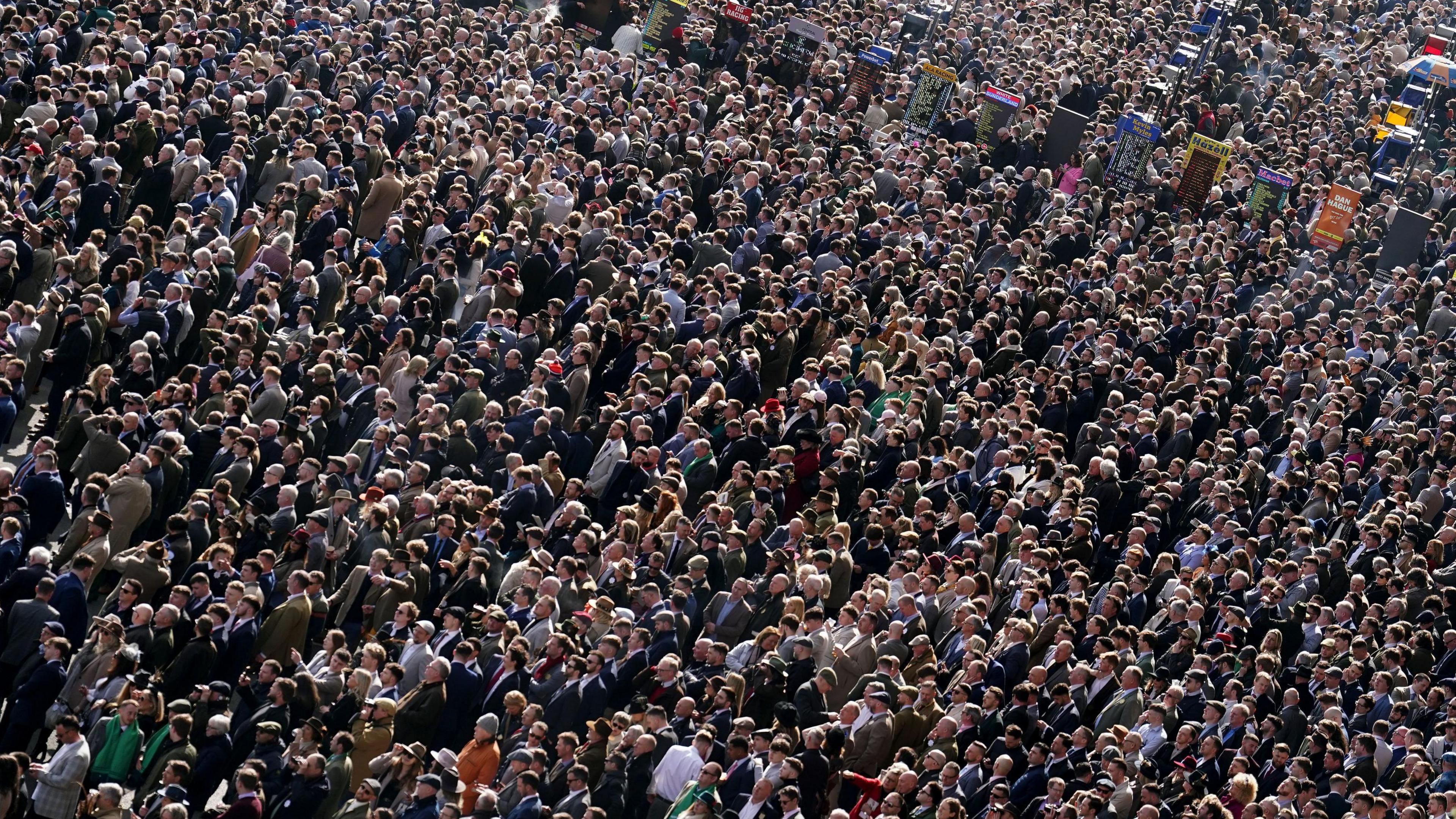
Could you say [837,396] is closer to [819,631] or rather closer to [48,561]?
[819,631]

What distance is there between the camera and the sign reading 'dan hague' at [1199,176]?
32031mm

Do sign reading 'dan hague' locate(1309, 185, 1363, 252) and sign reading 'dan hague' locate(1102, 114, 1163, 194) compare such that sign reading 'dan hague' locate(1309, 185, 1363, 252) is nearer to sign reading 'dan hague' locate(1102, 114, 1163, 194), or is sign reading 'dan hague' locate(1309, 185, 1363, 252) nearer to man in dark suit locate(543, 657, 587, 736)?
sign reading 'dan hague' locate(1102, 114, 1163, 194)

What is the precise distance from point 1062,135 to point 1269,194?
3.09m

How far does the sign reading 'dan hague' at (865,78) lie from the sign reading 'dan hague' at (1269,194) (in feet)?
18.6

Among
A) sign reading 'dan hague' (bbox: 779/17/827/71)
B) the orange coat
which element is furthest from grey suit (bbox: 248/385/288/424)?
sign reading 'dan hague' (bbox: 779/17/827/71)

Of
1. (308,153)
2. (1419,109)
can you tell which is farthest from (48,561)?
(1419,109)

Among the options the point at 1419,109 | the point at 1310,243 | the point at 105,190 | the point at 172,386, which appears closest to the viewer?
the point at 172,386

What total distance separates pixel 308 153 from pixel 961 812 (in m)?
11.8

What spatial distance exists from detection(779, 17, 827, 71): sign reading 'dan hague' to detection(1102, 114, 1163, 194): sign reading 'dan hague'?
15.1ft

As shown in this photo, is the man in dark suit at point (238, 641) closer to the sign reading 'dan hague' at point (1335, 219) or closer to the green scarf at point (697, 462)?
the green scarf at point (697, 462)

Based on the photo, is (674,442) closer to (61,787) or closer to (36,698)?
(36,698)

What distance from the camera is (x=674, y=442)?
21328 millimetres

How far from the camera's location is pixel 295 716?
15828 mm

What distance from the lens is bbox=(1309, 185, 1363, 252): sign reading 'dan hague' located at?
3123 centimetres
